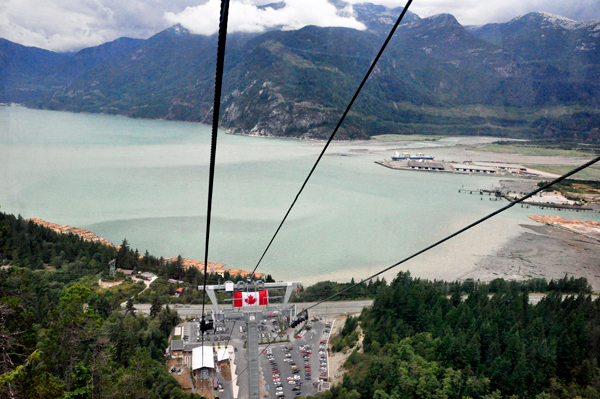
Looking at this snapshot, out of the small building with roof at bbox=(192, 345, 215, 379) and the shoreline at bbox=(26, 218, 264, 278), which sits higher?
the shoreline at bbox=(26, 218, 264, 278)

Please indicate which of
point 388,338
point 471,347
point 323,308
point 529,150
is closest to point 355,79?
point 529,150

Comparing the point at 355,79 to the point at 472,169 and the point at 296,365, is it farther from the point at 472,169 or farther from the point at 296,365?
the point at 296,365

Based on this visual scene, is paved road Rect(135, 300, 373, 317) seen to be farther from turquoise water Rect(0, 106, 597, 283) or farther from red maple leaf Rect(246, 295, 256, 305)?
red maple leaf Rect(246, 295, 256, 305)

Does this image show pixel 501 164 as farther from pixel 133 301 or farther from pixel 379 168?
pixel 133 301

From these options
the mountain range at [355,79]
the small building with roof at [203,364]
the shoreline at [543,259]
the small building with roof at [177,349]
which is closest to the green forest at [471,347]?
the small building with roof at [203,364]

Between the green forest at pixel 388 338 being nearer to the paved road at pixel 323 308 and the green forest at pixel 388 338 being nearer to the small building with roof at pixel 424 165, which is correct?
the paved road at pixel 323 308

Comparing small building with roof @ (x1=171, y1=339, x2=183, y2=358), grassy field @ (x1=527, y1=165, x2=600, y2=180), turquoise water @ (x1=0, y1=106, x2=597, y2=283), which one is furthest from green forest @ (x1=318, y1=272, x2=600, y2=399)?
grassy field @ (x1=527, y1=165, x2=600, y2=180)

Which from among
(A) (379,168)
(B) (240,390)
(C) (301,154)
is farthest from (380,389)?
(C) (301,154)
